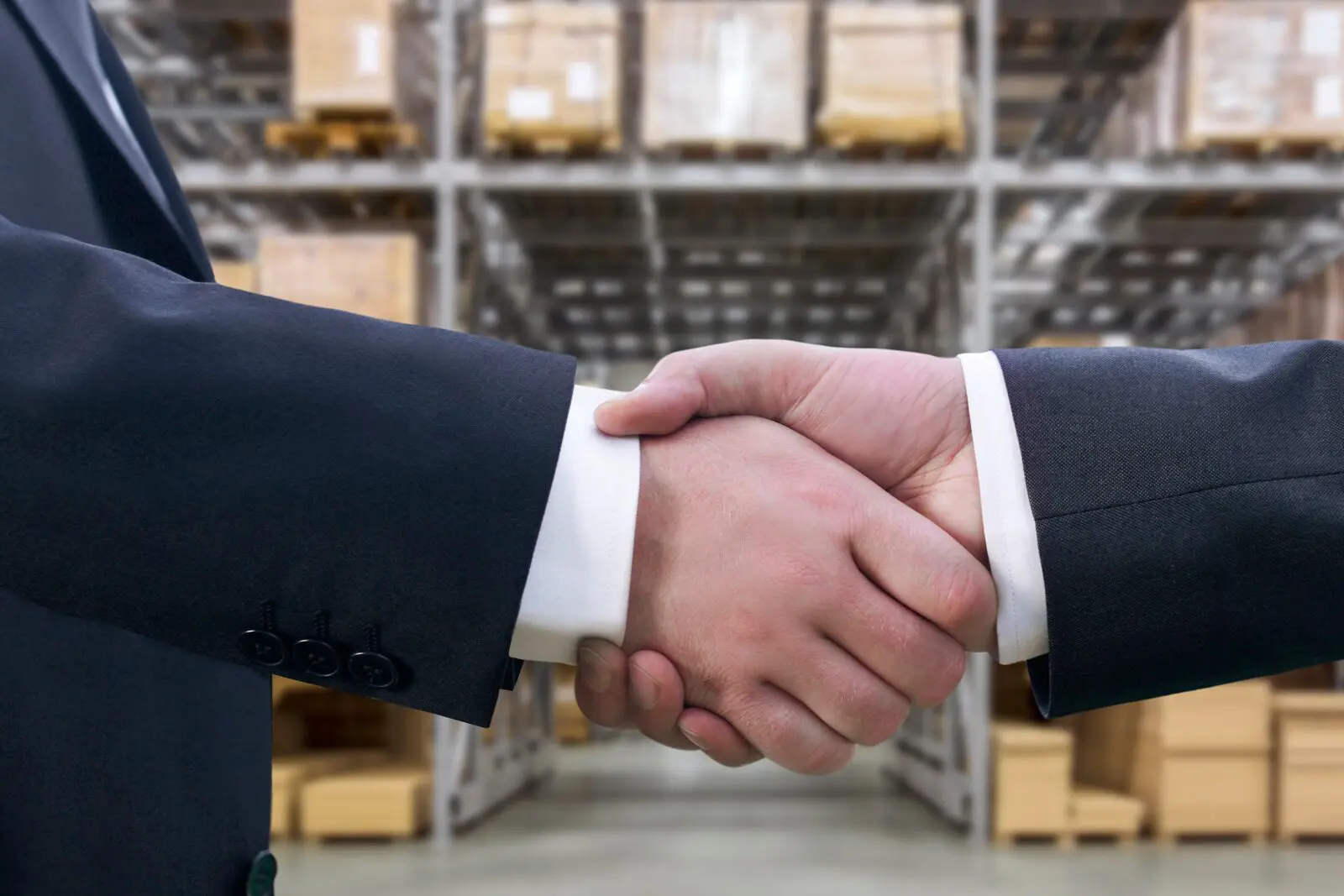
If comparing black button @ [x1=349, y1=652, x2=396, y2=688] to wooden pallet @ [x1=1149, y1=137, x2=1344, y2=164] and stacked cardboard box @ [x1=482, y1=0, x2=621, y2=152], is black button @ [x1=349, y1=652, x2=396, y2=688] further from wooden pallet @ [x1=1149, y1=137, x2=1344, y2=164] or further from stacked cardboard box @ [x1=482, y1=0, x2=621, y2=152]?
wooden pallet @ [x1=1149, y1=137, x2=1344, y2=164]

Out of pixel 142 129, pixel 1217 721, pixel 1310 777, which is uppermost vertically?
pixel 142 129

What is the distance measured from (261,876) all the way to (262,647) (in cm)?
32

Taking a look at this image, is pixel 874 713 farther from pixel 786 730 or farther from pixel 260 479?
pixel 260 479

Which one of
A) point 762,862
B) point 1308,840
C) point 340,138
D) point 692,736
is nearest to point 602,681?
point 692,736

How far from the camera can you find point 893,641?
3.67 ft

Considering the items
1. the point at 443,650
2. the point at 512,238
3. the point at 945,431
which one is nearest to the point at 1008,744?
the point at 512,238

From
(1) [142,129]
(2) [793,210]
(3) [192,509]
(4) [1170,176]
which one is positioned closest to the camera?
(3) [192,509]

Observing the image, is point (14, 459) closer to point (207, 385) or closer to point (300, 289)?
point (207, 385)

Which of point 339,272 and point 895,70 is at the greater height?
point 895,70

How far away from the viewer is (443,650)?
0.89 meters

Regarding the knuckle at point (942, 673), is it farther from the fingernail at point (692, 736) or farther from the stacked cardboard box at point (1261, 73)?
the stacked cardboard box at point (1261, 73)

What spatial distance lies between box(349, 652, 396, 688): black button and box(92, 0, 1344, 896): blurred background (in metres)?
3.75

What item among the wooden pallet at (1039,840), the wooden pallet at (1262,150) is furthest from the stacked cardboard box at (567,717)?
the wooden pallet at (1262,150)

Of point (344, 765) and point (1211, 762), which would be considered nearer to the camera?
point (1211, 762)
